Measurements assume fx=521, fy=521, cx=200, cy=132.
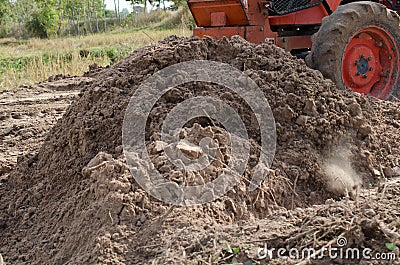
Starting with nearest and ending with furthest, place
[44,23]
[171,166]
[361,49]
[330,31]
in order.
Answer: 1. [171,166]
2. [330,31]
3. [361,49]
4. [44,23]

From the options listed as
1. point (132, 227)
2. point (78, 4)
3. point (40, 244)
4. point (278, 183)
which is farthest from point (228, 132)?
point (78, 4)

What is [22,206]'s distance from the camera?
369 cm

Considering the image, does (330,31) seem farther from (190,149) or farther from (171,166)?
(171,166)

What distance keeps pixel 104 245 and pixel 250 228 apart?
75cm

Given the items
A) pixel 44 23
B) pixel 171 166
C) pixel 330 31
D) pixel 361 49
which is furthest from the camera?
pixel 44 23

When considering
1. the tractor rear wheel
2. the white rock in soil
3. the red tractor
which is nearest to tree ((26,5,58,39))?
the red tractor

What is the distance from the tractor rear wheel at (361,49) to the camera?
495 cm

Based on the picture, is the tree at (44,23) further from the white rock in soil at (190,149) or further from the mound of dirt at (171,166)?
the white rock in soil at (190,149)

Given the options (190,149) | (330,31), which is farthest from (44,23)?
(190,149)

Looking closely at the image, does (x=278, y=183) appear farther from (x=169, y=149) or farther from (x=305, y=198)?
(x=169, y=149)

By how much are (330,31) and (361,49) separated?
21.7 inches

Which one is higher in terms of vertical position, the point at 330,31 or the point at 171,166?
the point at 330,31

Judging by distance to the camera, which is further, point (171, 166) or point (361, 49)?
point (361, 49)

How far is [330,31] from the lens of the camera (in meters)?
4.98
